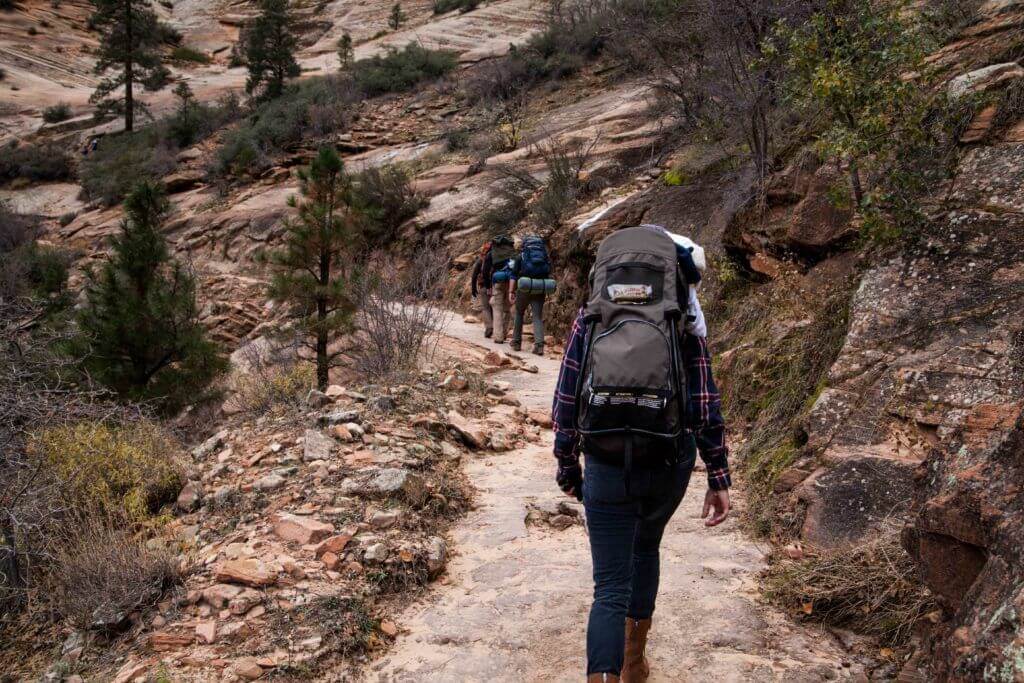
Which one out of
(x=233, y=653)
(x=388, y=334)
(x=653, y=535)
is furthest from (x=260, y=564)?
(x=388, y=334)

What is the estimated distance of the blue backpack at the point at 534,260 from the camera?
10102 millimetres

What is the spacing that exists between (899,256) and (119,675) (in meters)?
4.78

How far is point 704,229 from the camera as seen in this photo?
895 cm

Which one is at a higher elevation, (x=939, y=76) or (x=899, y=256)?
(x=939, y=76)

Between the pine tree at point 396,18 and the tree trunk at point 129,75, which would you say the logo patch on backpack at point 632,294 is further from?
the pine tree at point 396,18

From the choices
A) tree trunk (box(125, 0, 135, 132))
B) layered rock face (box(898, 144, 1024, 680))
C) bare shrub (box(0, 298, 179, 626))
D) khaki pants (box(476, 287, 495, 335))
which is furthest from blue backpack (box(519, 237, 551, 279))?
tree trunk (box(125, 0, 135, 132))

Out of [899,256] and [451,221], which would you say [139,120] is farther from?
[899,256]

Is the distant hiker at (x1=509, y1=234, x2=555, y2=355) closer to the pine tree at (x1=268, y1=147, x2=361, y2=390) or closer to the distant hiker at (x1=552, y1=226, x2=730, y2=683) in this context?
the pine tree at (x1=268, y1=147, x2=361, y2=390)

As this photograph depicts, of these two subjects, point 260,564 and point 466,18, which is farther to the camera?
point 466,18

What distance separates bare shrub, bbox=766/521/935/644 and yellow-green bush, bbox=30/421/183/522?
13.6 feet

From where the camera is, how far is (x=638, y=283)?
90.7 inches

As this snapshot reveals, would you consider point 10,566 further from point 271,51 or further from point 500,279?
point 271,51

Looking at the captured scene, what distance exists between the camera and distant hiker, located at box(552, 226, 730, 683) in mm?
2195

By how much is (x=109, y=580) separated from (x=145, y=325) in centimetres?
928
